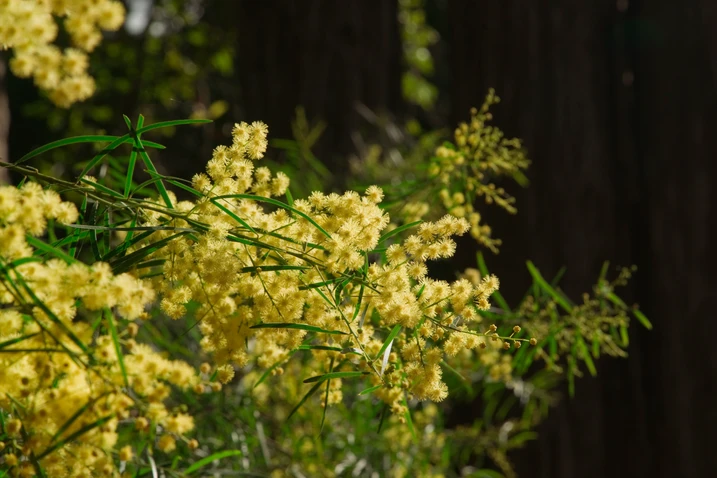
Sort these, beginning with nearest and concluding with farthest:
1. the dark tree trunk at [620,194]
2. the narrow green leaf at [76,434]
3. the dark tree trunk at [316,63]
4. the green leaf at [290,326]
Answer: the narrow green leaf at [76,434]
the green leaf at [290,326]
the dark tree trunk at [620,194]
the dark tree trunk at [316,63]

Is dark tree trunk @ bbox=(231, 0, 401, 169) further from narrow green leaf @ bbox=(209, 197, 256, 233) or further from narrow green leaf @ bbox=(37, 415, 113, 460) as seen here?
narrow green leaf @ bbox=(37, 415, 113, 460)

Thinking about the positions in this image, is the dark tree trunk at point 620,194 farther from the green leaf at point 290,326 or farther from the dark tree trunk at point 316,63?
the green leaf at point 290,326

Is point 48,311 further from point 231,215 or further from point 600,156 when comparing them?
→ point 600,156

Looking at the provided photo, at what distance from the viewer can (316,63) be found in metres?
2.79

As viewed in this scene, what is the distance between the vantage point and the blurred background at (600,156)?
2.35m

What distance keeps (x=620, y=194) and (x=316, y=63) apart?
1.20 m

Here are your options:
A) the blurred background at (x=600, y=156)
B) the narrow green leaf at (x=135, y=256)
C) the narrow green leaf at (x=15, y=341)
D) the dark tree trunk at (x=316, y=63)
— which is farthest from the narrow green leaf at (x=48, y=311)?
the dark tree trunk at (x=316, y=63)

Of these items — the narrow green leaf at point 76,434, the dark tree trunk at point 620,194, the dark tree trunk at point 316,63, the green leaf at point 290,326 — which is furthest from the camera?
the dark tree trunk at point 316,63

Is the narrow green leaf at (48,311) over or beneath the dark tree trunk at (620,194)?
beneath

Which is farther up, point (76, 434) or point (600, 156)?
point (600, 156)

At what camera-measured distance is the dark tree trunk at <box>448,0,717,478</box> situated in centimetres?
235

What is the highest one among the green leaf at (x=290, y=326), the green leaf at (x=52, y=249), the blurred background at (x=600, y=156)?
the blurred background at (x=600, y=156)

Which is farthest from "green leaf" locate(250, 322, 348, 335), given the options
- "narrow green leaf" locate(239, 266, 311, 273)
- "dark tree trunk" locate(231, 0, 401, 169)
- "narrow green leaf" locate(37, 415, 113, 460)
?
"dark tree trunk" locate(231, 0, 401, 169)

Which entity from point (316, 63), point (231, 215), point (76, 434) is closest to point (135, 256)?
point (231, 215)
